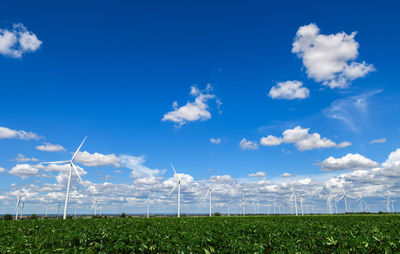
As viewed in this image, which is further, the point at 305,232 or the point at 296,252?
the point at 305,232

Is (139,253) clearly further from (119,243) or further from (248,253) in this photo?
(248,253)

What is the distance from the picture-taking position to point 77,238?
77.6 feet

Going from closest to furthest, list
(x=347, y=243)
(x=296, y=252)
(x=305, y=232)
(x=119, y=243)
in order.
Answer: (x=296, y=252)
(x=119, y=243)
(x=347, y=243)
(x=305, y=232)

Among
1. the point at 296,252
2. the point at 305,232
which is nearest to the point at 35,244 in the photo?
the point at 296,252

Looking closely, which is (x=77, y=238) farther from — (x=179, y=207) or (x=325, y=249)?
(x=179, y=207)

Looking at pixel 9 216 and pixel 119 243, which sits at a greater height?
pixel 119 243

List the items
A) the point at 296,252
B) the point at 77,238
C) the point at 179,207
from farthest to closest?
the point at 179,207, the point at 77,238, the point at 296,252

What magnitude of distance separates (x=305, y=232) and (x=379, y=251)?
8.13 metres

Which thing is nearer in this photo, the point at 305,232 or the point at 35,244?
the point at 35,244

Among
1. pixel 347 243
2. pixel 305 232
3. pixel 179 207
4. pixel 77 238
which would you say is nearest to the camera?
pixel 347 243

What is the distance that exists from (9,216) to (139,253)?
153036 millimetres

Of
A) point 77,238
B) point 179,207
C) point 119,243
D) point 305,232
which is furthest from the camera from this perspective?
point 179,207

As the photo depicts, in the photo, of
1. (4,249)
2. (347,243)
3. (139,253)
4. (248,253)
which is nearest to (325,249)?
(347,243)

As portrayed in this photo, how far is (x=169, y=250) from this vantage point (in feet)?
53.5
